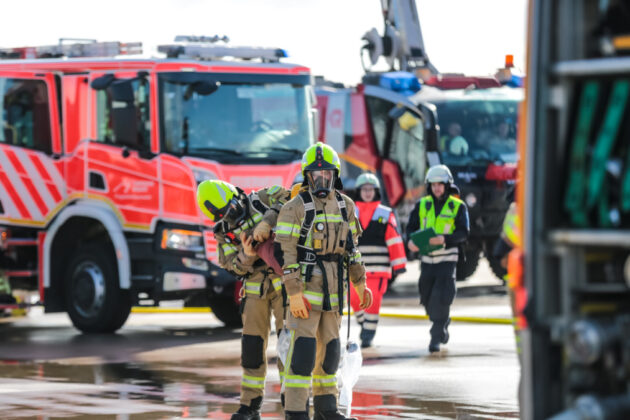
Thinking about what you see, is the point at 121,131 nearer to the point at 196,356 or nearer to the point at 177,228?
the point at 177,228

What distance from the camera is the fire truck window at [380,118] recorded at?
22062 mm

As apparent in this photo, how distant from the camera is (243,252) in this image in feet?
32.0

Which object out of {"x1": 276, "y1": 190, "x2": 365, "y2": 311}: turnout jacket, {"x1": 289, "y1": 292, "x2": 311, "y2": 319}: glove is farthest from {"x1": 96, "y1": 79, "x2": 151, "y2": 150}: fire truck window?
{"x1": 289, "y1": 292, "x2": 311, "y2": 319}: glove

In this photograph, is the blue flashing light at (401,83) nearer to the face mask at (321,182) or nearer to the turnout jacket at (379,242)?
the turnout jacket at (379,242)

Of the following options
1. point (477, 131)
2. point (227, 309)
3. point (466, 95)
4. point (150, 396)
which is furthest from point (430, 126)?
point (150, 396)

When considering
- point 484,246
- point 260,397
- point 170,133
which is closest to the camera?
point 260,397

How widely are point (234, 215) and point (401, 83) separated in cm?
1297

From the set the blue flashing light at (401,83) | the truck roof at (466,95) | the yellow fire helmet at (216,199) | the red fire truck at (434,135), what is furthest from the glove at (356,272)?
the truck roof at (466,95)

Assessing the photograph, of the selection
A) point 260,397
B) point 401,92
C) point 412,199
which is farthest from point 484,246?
point 260,397

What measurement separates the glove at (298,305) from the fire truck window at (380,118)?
13.0 metres

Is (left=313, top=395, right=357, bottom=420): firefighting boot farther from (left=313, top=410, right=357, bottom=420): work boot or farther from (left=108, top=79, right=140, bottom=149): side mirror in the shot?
(left=108, top=79, right=140, bottom=149): side mirror

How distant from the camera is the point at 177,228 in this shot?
51.9 ft

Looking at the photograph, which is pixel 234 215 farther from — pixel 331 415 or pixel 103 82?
pixel 103 82

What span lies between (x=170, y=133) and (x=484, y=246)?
7297mm
